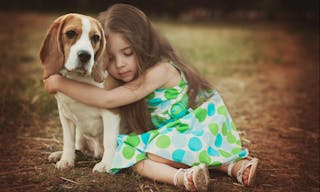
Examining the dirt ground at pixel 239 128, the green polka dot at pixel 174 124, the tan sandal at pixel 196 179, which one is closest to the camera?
the tan sandal at pixel 196 179

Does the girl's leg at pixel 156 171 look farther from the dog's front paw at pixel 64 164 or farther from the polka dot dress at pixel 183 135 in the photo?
the dog's front paw at pixel 64 164

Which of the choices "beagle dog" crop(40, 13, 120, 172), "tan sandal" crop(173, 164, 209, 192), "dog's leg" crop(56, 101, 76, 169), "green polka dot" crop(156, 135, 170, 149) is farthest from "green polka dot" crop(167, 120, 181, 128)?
"dog's leg" crop(56, 101, 76, 169)

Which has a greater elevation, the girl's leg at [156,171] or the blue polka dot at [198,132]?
the blue polka dot at [198,132]

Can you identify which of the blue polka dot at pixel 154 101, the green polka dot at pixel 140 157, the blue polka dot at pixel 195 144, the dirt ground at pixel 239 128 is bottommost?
the dirt ground at pixel 239 128

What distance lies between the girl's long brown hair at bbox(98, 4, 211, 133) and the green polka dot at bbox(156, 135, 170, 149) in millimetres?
215

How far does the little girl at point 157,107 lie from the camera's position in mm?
2918

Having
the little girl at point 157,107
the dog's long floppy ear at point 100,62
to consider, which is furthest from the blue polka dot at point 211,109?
the dog's long floppy ear at point 100,62

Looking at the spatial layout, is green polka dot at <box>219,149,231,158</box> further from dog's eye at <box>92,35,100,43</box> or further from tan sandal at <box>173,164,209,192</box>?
dog's eye at <box>92,35,100,43</box>

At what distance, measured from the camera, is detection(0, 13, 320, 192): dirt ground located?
283cm

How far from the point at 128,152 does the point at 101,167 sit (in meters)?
0.20

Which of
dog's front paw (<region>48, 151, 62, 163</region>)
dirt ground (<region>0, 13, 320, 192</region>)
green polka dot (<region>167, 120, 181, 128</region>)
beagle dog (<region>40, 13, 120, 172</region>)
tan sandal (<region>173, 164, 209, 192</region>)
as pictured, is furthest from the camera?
dog's front paw (<region>48, 151, 62, 163</region>)

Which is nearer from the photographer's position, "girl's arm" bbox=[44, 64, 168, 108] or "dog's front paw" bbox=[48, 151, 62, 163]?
"girl's arm" bbox=[44, 64, 168, 108]

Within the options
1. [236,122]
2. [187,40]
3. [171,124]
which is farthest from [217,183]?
[187,40]

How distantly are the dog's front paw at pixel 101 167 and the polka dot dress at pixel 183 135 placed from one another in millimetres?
35
